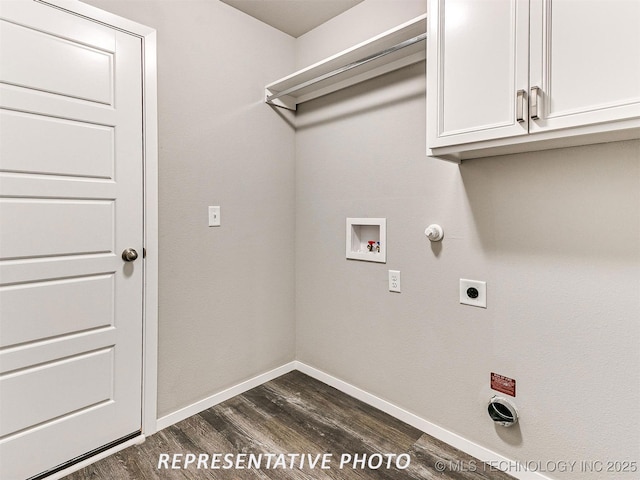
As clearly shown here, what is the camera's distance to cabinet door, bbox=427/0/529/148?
1.23 metres

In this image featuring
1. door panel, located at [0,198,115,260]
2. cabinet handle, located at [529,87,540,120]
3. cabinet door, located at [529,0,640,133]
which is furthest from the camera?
door panel, located at [0,198,115,260]

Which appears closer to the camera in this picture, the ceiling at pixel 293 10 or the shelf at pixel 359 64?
the shelf at pixel 359 64

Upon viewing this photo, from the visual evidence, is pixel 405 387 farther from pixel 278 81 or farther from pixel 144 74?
pixel 144 74

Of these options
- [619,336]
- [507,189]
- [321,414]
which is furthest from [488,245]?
[321,414]

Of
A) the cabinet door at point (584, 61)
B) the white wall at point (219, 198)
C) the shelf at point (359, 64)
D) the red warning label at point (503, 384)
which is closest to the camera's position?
the cabinet door at point (584, 61)

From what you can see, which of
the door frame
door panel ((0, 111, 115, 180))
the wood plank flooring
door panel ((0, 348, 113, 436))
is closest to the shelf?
the door frame

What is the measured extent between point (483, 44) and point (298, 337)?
84.6 inches

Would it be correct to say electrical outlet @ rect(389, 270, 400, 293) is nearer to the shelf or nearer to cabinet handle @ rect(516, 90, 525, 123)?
cabinet handle @ rect(516, 90, 525, 123)

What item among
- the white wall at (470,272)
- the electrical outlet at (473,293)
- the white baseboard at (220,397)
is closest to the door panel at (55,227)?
the white baseboard at (220,397)

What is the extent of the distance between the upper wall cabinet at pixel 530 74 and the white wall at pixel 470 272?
25cm

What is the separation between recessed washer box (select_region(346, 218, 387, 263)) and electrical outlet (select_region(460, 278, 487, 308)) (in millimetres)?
481

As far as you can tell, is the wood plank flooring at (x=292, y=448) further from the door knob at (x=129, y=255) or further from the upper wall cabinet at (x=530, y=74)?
the upper wall cabinet at (x=530, y=74)

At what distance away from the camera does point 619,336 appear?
132cm

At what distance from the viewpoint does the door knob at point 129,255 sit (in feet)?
5.74
